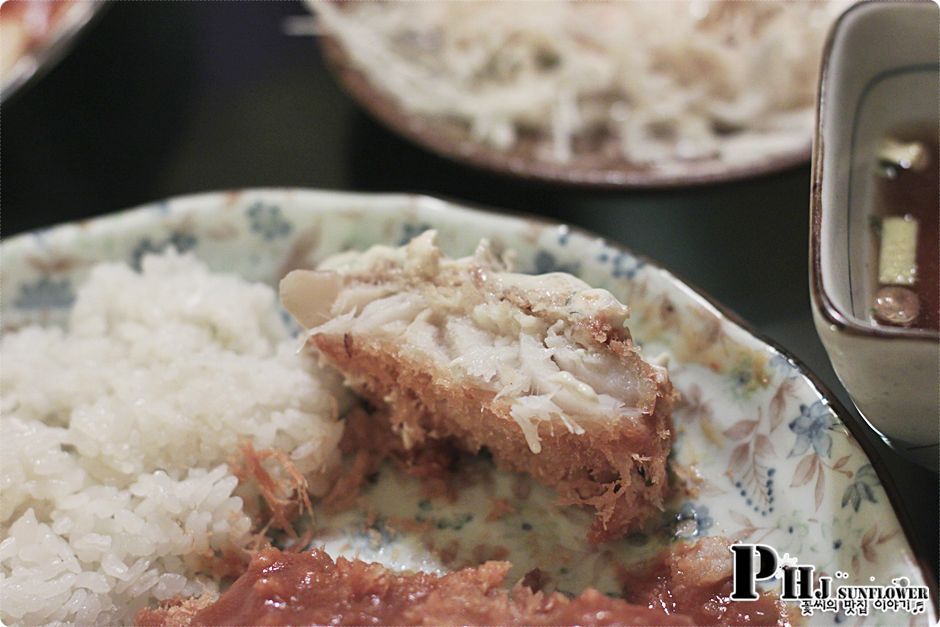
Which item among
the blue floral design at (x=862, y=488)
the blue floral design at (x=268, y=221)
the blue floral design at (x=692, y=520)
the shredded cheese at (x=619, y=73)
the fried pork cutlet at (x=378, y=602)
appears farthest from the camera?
the shredded cheese at (x=619, y=73)

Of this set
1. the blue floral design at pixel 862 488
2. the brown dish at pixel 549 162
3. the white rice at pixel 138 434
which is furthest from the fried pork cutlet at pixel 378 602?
the brown dish at pixel 549 162

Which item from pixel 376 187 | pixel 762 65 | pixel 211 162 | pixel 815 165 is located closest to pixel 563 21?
pixel 762 65

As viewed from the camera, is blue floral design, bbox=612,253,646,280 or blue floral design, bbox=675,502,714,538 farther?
blue floral design, bbox=612,253,646,280

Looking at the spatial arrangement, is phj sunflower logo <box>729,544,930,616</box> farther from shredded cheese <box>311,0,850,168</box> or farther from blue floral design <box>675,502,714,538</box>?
shredded cheese <box>311,0,850,168</box>

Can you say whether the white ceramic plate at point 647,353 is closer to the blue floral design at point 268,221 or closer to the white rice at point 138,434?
the blue floral design at point 268,221

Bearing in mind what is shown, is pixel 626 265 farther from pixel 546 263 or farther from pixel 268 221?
pixel 268 221

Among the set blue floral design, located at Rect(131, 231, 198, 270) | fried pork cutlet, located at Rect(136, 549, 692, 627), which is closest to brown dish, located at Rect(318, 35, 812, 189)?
blue floral design, located at Rect(131, 231, 198, 270)

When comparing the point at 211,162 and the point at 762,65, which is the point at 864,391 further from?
the point at 211,162
